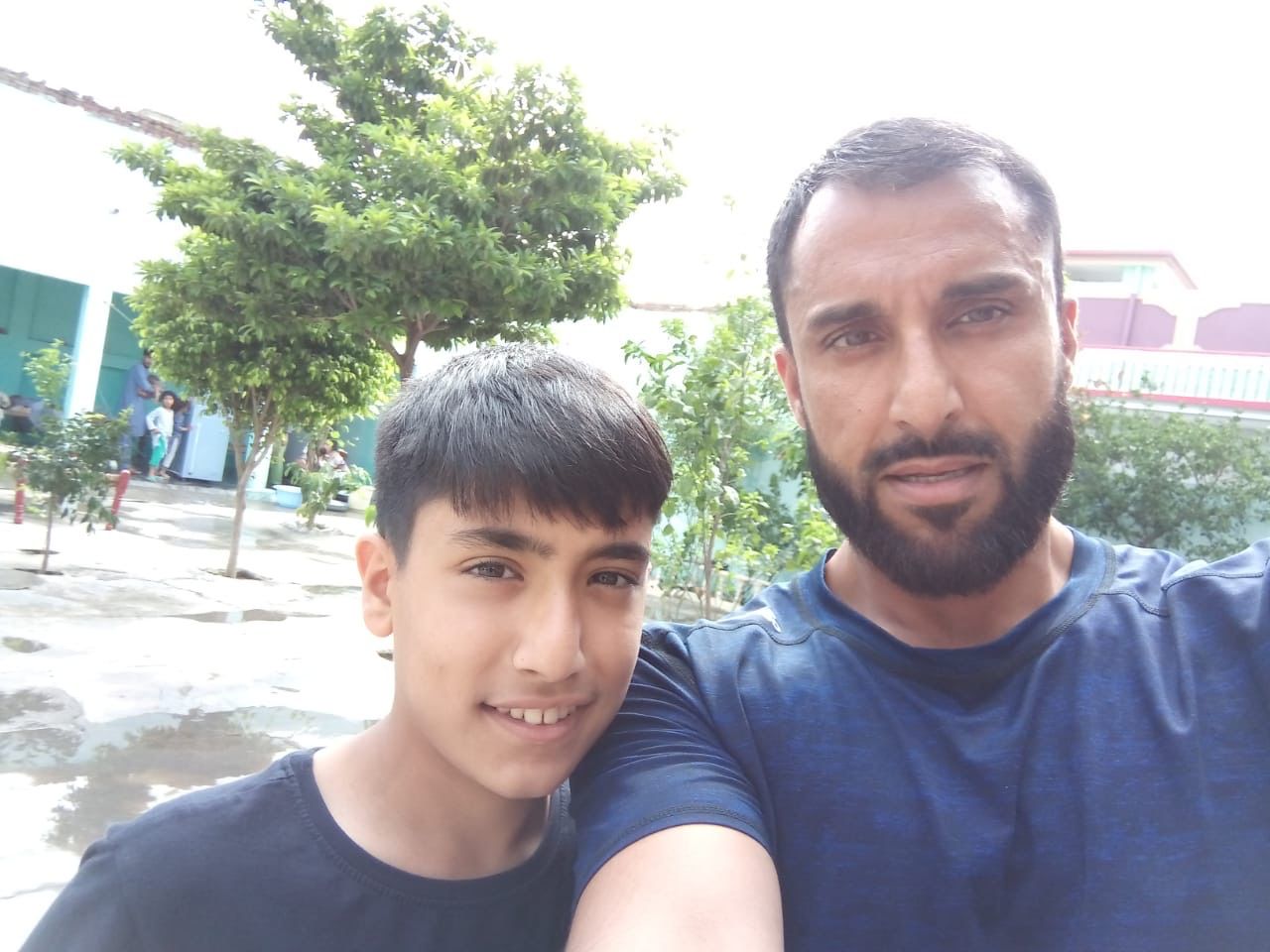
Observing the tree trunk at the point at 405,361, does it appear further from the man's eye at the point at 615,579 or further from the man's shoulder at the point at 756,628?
the man's eye at the point at 615,579

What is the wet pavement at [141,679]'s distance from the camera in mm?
3764

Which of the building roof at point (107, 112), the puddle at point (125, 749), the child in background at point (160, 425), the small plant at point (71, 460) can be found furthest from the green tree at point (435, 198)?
the child in background at point (160, 425)

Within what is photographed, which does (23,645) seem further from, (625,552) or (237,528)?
(625,552)

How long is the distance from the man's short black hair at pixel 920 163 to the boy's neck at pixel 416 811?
2.86ft

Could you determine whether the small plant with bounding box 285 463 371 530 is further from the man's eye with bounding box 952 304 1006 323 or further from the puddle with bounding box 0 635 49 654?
the man's eye with bounding box 952 304 1006 323

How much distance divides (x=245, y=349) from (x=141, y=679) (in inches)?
139

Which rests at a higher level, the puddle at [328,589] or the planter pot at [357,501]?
the planter pot at [357,501]

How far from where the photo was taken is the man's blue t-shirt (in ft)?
3.59

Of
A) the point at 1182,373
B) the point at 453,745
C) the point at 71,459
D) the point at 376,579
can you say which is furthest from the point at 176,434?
the point at 453,745

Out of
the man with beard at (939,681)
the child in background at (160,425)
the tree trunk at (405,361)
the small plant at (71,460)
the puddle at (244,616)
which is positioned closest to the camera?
the man with beard at (939,681)

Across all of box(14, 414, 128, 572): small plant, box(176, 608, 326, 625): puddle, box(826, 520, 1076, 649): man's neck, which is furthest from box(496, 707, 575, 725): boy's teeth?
box(14, 414, 128, 572): small plant

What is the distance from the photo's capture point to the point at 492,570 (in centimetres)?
125

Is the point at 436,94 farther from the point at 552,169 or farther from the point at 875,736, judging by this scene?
the point at 875,736

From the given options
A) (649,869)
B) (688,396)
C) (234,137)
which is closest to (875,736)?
(649,869)
